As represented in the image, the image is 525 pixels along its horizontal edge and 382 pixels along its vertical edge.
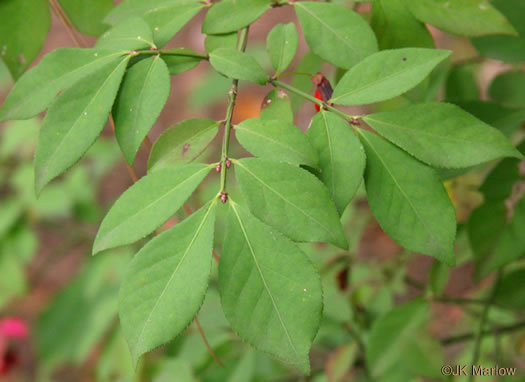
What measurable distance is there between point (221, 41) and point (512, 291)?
0.96m

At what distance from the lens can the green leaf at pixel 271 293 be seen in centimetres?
65

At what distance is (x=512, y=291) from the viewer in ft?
4.66

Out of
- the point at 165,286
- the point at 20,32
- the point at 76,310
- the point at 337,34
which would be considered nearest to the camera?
the point at 165,286

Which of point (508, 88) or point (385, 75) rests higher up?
point (385, 75)

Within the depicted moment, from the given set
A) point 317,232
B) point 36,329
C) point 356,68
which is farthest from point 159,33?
point 36,329

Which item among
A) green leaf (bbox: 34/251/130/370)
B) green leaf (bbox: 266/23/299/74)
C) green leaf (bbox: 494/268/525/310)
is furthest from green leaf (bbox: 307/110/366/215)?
green leaf (bbox: 34/251/130/370)

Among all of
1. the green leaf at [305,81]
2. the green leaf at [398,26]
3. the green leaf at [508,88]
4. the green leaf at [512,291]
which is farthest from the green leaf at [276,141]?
the green leaf at [512,291]

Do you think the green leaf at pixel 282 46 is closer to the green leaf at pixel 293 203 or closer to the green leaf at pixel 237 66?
the green leaf at pixel 237 66

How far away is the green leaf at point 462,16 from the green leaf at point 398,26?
2 cm

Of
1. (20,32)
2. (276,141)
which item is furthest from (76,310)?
(276,141)

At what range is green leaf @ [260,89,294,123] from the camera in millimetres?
840

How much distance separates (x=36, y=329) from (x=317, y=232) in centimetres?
250

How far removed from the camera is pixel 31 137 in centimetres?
236

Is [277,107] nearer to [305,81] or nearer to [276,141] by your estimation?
[276,141]
